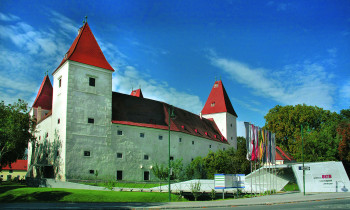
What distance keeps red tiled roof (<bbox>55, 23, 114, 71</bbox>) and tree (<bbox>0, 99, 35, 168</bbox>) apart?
6.94m

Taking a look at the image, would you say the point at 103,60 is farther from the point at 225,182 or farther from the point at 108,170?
the point at 225,182

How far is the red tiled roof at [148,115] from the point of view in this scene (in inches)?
1564

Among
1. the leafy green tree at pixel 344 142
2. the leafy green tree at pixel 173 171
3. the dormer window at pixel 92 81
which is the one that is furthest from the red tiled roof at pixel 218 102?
the dormer window at pixel 92 81

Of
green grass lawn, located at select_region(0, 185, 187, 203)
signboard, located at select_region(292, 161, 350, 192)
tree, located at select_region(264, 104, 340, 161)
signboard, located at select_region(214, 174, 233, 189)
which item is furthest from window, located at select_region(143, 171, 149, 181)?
tree, located at select_region(264, 104, 340, 161)

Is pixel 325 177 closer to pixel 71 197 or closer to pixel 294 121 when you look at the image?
pixel 71 197

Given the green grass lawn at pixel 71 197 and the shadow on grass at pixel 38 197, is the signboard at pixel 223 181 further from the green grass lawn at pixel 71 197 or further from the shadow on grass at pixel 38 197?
the shadow on grass at pixel 38 197

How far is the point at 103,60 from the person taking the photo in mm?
38406

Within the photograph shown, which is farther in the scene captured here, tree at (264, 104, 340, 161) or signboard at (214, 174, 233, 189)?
tree at (264, 104, 340, 161)

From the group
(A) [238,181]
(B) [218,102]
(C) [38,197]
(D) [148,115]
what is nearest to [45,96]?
(D) [148,115]

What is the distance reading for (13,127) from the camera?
33125 millimetres

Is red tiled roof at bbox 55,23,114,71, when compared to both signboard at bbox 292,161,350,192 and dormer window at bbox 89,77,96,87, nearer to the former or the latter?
dormer window at bbox 89,77,96,87

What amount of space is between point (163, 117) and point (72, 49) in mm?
15332

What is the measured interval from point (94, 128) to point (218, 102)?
3349 centimetres

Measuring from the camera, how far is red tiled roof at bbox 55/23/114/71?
3594 centimetres
